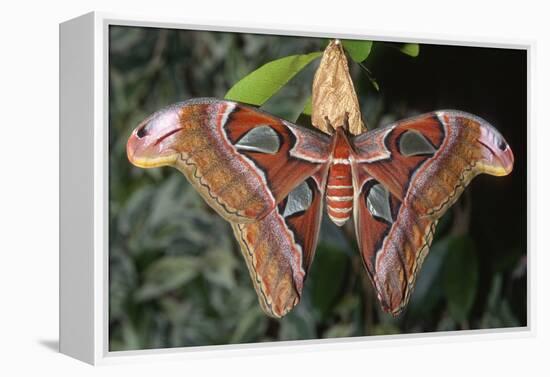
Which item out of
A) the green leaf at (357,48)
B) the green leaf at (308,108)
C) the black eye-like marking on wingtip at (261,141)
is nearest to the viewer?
the black eye-like marking on wingtip at (261,141)

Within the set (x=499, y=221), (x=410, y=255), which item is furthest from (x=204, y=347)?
(x=499, y=221)

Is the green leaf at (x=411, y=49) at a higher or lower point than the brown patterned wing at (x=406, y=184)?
higher

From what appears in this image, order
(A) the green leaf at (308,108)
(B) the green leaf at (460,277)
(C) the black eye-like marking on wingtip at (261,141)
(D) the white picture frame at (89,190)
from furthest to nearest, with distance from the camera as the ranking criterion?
(B) the green leaf at (460,277) → (A) the green leaf at (308,108) → (C) the black eye-like marking on wingtip at (261,141) → (D) the white picture frame at (89,190)

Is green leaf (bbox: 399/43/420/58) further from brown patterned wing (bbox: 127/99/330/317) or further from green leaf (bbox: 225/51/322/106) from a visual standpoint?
brown patterned wing (bbox: 127/99/330/317)

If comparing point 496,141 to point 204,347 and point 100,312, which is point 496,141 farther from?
point 100,312

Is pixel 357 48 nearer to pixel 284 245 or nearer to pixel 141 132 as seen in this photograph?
pixel 284 245

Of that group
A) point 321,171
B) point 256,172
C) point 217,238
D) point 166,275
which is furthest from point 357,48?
point 166,275

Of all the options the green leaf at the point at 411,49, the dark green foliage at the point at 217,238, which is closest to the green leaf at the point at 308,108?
the dark green foliage at the point at 217,238

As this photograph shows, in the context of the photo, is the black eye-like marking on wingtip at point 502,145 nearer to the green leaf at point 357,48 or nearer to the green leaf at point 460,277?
the green leaf at point 460,277
